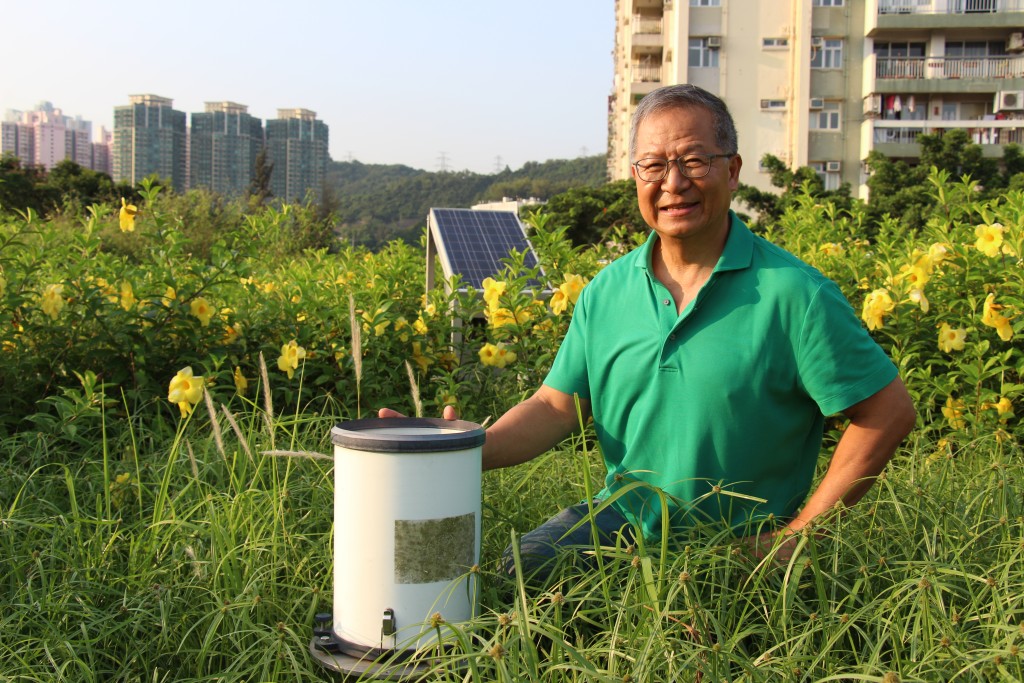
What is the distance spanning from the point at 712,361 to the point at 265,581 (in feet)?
3.38

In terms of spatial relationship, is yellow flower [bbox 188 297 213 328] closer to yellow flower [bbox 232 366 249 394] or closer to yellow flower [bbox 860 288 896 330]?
yellow flower [bbox 232 366 249 394]

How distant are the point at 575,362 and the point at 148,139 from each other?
82246mm

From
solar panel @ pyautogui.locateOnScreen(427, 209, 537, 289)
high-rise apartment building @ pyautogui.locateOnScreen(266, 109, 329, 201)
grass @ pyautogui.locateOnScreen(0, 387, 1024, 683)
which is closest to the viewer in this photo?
grass @ pyautogui.locateOnScreen(0, 387, 1024, 683)

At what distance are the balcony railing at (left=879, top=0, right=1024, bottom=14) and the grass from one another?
30.2 metres

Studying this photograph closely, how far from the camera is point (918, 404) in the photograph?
3324 millimetres

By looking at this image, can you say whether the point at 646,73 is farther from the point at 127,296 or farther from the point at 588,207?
the point at 127,296

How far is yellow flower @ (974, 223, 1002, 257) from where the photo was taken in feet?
11.0

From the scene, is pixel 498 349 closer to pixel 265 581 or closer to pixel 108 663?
pixel 265 581

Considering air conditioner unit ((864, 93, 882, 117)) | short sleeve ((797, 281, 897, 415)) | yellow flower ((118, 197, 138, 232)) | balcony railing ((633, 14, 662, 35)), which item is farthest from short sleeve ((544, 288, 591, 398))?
balcony railing ((633, 14, 662, 35))

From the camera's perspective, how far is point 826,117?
2936 cm

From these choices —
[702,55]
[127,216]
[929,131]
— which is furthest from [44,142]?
[127,216]

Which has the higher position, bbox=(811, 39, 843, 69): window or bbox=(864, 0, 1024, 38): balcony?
bbox=(864, 0, 1024, 38): balcony

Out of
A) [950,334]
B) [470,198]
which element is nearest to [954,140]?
[950,334]

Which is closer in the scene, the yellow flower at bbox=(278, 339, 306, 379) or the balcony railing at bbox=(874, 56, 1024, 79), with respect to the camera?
the yellow flower at bbox=(278, 339, 306, 379)
